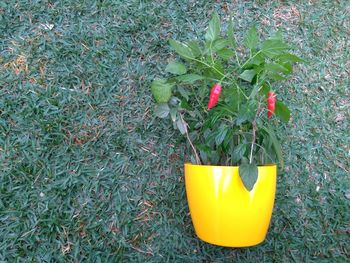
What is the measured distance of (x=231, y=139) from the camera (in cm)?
120

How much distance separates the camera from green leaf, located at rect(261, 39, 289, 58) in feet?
3.66

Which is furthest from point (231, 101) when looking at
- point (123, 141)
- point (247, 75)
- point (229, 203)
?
point (123, 141)

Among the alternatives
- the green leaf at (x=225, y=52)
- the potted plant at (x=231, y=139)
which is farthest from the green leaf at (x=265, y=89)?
the green leaf at (x=225, y=52)

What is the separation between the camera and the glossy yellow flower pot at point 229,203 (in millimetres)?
1146

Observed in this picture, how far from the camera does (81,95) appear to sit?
4.66 feet

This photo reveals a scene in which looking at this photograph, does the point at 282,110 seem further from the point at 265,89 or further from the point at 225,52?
the point at 225,52

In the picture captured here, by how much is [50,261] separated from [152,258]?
1.13 feet

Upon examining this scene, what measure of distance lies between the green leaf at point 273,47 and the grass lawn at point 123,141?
1.26ft

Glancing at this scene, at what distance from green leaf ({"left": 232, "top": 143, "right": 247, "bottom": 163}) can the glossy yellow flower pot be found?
0.10ft

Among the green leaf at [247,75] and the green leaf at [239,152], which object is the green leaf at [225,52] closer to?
the green leaf at [247,75]

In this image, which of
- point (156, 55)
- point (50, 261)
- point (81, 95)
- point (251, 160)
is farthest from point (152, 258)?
point (156, 55)

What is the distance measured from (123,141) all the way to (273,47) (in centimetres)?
62

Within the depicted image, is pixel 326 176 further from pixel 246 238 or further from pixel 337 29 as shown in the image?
pixel 337 29

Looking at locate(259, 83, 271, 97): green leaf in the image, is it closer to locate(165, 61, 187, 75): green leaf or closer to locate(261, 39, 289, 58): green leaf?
locate(261, 39, 289, 58): green leaf
